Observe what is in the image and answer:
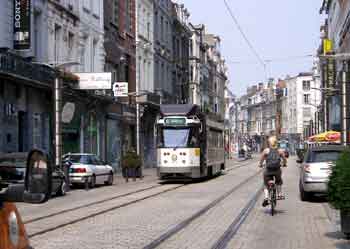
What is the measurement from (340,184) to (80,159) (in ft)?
61.1

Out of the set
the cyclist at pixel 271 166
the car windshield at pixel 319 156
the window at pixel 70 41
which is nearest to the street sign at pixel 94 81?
the window at pixel 70 41

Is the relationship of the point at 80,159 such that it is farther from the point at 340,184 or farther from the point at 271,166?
the point at 340,184

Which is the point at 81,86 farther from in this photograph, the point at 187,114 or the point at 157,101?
the point at 157,101

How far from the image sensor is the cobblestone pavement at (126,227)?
1160 cm

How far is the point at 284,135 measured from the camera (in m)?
152

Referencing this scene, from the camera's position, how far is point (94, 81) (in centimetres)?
3422

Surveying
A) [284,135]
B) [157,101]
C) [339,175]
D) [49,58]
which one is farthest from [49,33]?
[284,135]

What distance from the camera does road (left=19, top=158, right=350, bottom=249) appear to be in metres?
11.7

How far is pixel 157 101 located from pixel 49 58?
803 inches

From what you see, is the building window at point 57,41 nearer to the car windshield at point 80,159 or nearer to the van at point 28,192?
the car windshield at point 80,159

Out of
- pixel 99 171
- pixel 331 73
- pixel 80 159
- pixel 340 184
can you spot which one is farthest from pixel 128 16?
pixel 340 184

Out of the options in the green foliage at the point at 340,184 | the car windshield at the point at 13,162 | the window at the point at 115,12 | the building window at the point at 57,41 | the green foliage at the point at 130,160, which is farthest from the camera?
the window at the point at 115,12

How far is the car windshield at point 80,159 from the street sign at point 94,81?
213 inches

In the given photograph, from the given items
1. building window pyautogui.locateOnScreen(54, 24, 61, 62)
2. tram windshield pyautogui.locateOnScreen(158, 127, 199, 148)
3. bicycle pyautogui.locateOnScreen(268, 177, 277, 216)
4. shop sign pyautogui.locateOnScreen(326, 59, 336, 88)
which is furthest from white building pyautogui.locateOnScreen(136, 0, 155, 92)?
bicycle pyautogui.locateOnScreen(268, 177, 277, 216)
